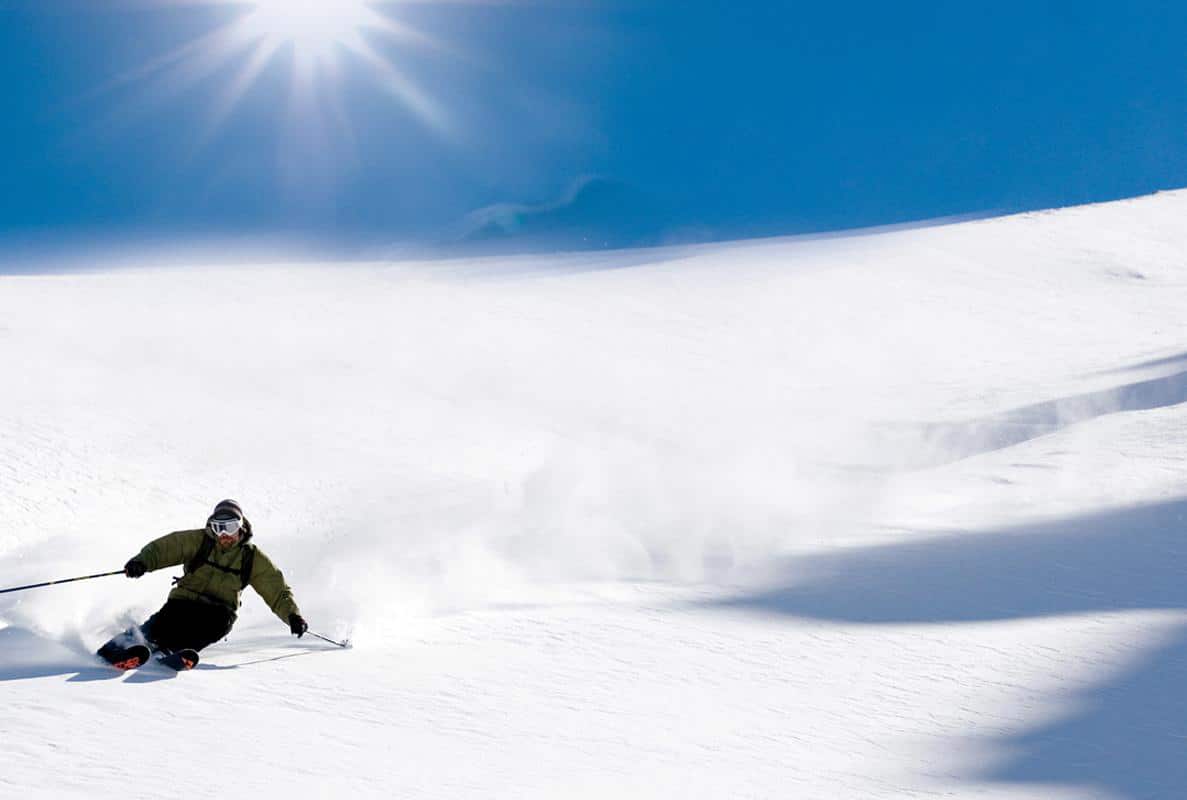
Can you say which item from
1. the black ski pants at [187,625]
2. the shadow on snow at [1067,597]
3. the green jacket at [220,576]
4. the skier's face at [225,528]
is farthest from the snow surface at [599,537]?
the skier's face at [225,528]

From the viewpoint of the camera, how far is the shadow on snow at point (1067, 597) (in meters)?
6.00

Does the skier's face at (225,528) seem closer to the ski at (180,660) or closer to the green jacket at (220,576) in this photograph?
the green jacket at (220,576)

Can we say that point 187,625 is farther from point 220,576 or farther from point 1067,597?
point 1067,597

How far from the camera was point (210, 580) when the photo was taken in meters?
6.88

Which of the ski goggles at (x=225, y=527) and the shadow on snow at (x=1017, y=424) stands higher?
the shadow on snow at (x=1017, y=424)

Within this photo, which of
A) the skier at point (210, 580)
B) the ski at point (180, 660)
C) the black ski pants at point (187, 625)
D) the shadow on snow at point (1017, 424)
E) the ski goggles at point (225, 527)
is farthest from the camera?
the shadow on snow at point (1017, 424)

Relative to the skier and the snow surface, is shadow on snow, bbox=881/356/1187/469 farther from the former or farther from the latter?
the skier

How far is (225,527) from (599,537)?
5531mm

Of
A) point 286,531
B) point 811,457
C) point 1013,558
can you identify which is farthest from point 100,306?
point 1013,558

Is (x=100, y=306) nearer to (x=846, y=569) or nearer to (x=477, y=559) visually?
(x=477, y=559)

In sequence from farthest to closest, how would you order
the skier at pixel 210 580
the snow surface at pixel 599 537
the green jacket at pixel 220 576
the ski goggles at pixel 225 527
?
1. the green jacket at pixel 220 576
2. the ski goggles at pixel 225 527
3. the skier at pixel 210 580
4. the snow surface at pixel 599 537

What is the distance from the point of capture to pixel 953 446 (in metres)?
18.4

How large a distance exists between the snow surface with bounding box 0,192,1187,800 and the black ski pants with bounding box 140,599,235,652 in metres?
0.17

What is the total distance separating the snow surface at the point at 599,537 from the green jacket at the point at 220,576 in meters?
0.33
